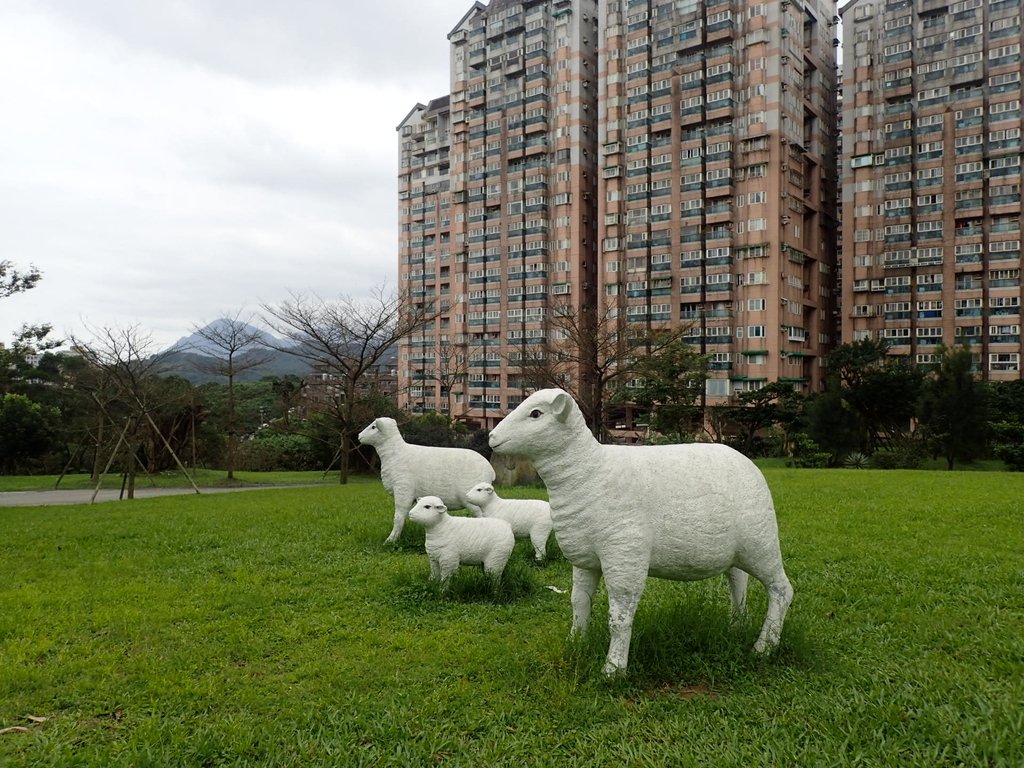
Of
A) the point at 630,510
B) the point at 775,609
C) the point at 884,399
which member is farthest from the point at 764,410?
the point at 630,510

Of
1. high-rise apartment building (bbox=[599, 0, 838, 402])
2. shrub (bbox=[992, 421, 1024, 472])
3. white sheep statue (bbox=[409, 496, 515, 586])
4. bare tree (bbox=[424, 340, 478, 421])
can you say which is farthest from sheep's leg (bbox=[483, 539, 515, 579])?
bare tree (bbox=[424, 340, 478, 421])

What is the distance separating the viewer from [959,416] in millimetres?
20953

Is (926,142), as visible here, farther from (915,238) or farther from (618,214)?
(618,214)

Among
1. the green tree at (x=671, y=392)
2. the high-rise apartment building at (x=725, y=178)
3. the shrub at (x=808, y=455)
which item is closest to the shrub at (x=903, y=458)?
the shrub at (x=808, y=455)

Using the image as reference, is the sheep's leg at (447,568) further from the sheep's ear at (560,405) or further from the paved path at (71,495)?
the paved path at (71,495)

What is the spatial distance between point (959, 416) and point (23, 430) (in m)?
31.8

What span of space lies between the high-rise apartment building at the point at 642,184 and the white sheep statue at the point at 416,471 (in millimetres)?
21344

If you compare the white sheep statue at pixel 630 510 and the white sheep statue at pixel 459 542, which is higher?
the white sheep statue at pixel 630 510

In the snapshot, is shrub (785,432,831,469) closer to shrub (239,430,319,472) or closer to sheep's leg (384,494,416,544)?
sheep's leg (384,494,416,544)

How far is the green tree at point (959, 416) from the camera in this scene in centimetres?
2091

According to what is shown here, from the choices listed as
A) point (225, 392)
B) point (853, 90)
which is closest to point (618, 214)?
point (853, 90)

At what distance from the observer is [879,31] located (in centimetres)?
3456

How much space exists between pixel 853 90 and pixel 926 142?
4.78m

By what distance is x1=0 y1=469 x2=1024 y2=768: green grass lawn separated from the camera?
3.38m
